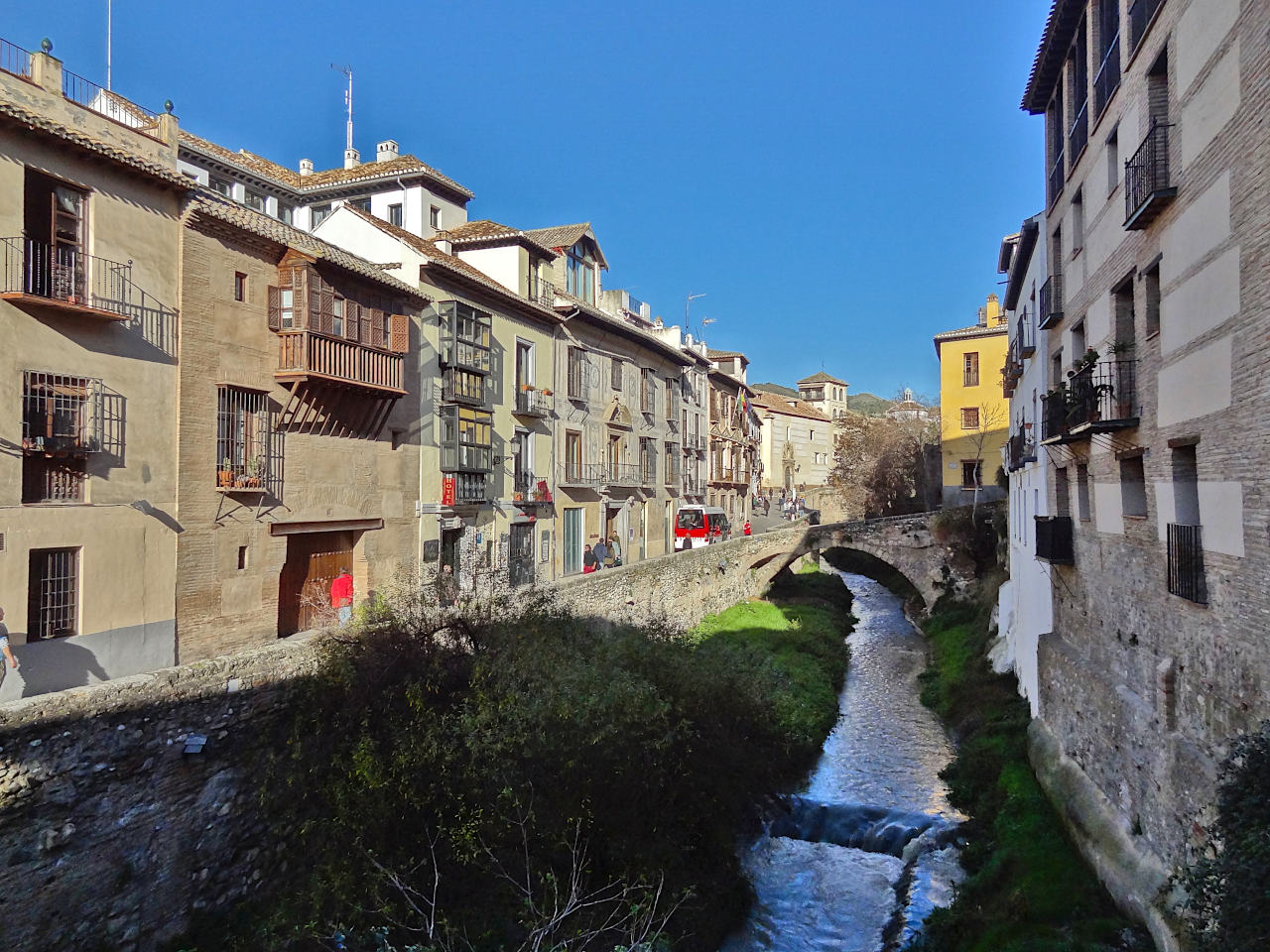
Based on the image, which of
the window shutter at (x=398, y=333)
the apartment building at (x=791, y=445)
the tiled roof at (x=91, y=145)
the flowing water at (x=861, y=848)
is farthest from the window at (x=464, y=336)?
the apartment building at (x=791, y=445)

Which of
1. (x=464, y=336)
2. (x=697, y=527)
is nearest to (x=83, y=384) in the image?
(x=464, y=336)

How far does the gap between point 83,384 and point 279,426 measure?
4.06 meters

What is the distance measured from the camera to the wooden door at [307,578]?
17.5m

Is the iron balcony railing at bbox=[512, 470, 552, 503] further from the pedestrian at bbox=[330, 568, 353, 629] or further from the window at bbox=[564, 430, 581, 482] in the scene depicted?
the pedestrian at bbox=[330, 568, 353, 629]

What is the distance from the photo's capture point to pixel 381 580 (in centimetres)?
1948

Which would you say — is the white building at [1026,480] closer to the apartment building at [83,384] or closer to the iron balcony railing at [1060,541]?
the iron balcony railing at [1060,541]

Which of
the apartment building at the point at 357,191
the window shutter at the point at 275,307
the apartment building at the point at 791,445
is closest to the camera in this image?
the window shutter at the point at 275,307

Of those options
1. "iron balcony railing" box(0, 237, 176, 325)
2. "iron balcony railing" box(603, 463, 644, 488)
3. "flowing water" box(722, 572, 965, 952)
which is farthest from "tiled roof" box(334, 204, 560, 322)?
"flowing water" box(722, 572, 965, 952)

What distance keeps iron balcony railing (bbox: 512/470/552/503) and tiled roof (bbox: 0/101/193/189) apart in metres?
12.4

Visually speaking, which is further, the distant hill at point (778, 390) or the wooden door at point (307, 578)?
the distant hill at point (778, 390)

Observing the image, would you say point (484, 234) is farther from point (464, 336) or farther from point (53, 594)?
point (53, 594)

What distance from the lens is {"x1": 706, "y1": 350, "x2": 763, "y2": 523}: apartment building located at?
146 ft

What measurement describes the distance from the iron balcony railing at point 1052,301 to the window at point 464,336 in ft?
44.9

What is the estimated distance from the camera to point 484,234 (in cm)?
2541
